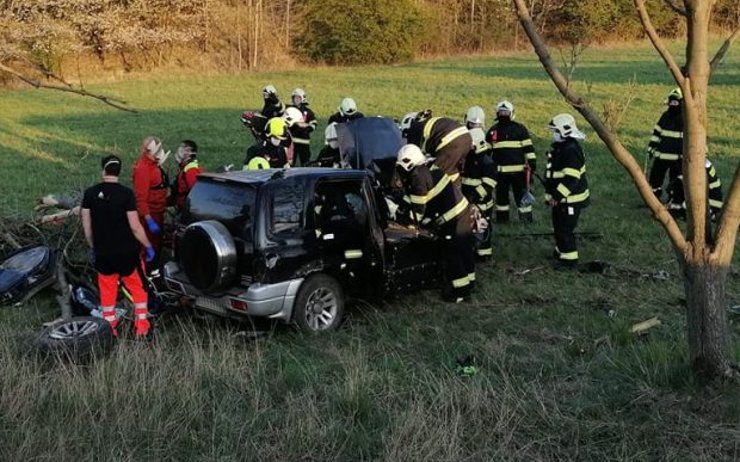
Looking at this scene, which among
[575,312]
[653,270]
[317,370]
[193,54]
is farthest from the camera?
[193,54]

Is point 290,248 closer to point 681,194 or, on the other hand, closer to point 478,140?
point 478,140

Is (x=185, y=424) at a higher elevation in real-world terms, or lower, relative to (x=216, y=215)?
lower

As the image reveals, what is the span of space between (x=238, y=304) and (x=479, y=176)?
4346 millimetres

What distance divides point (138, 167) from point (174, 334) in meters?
2.50

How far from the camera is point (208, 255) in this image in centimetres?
635

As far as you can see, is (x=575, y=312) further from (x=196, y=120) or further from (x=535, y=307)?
(x=196, y=120)

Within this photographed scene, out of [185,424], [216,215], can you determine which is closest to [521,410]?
[185,424]

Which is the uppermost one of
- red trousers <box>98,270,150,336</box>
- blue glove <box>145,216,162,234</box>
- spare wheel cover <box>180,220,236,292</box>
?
spare wheel cover <box>180,220,236,292</box>

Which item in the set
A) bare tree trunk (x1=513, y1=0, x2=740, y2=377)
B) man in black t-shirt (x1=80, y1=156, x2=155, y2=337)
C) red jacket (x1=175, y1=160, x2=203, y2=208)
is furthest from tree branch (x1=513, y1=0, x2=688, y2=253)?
red jacket (x1=175, y1=160, x2=203, y2=208)

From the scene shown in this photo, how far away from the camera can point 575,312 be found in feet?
23.2

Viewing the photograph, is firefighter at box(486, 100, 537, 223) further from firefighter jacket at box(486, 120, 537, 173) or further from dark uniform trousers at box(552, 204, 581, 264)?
dark uniform trousers at box(552, 204, 581, 264)

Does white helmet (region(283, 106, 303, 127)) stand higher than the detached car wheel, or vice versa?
white helmet (region(283, 106, 303, 127))

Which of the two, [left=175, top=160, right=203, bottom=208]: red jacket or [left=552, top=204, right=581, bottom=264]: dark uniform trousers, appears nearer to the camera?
[left=552, top=204, right=581, bottom=264]: dark uniform trousers

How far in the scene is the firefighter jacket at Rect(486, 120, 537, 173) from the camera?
10.6 meters
